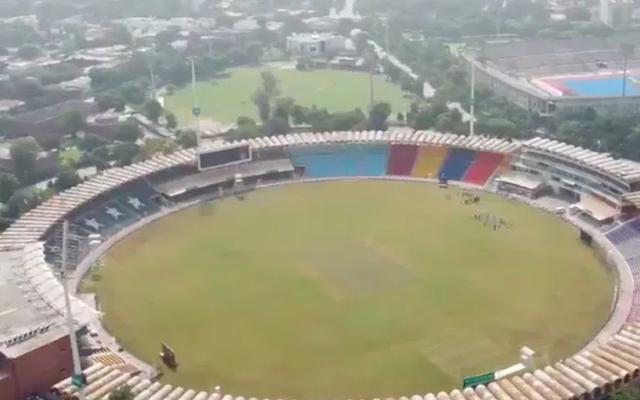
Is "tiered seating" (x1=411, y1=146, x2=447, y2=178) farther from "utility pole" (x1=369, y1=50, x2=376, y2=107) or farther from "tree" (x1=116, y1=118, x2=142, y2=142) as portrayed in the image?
"tree" (x1=116, y1=118, x2=142, y2=142)

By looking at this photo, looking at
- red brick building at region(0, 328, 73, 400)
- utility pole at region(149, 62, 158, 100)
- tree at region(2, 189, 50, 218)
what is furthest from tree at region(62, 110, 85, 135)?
red brick building at region(0, 328, 73, 400)

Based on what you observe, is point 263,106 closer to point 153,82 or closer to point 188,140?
point 188,140

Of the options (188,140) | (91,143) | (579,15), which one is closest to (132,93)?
(91,143)

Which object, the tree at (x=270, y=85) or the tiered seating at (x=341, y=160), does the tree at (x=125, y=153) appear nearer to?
the tiered seating at (x=341, y=160)

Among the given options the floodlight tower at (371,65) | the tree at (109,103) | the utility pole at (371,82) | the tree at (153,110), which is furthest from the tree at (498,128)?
the tree at (109,103)

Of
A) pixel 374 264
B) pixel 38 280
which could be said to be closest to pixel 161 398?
pixel 38 280

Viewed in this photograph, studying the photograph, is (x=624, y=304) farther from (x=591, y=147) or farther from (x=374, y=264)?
(x=591, y=147)
